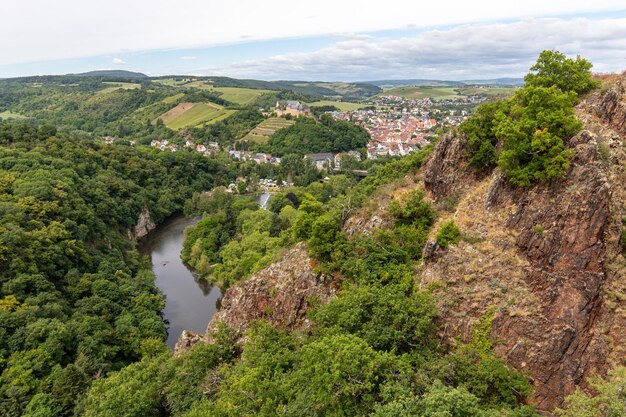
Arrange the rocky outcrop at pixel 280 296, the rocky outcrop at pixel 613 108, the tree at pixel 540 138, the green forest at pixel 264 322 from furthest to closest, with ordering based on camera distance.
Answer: the rocky outcrop at pixel 280 296, the rocky outcrop at pixel 613 108, the tree at pixel 540 138, the green forest at pixel 264 322

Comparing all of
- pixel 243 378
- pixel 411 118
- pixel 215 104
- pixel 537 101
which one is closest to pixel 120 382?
pixel 243 378

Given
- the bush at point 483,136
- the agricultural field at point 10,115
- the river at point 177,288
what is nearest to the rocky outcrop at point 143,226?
the river at point 177,288

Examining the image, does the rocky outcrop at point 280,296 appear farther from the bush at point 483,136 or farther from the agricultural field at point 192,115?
the agricultural field at point 192,115

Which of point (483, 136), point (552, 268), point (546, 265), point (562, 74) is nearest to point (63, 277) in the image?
point (483, 136)

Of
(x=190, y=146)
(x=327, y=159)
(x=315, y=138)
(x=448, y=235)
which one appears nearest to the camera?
(x=448, y=235)

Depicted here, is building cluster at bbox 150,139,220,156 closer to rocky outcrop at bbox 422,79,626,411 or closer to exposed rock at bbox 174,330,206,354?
exposed rock at bbox 174,330,206,354

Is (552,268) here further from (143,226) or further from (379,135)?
(379,135)

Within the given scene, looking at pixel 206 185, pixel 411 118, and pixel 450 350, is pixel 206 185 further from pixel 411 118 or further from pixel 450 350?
pixel 411 118
